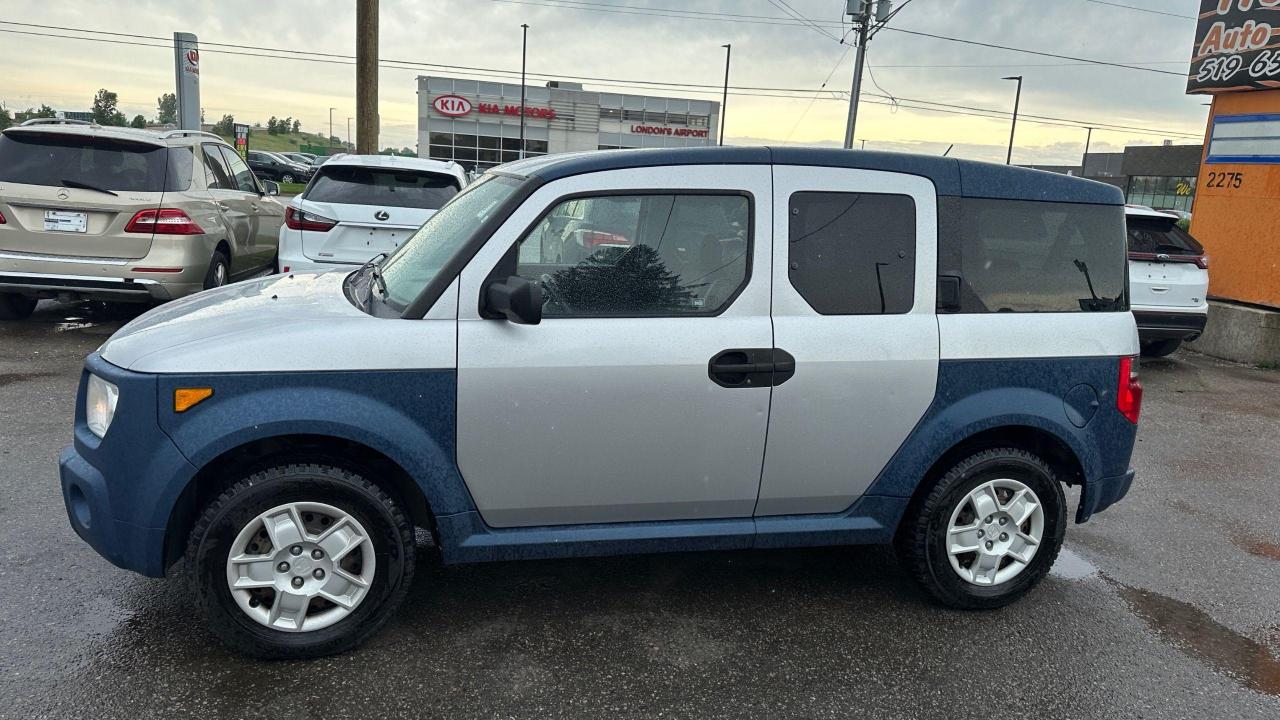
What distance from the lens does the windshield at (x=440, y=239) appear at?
11.0 feet

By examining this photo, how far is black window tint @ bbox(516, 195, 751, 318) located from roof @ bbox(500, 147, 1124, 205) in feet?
0.47

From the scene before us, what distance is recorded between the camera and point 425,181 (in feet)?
25.9

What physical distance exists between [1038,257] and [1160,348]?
7.62 m

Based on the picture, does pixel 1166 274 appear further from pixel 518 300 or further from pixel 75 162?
pixel 75 162

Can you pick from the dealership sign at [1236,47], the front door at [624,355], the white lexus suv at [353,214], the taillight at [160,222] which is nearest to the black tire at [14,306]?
the taillight at [160,222]

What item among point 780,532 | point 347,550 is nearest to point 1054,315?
point 780,532

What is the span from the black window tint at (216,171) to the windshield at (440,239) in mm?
5707

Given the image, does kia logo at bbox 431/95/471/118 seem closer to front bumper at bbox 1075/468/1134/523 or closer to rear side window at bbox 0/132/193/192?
rear side window at bbox 0/132/193/192

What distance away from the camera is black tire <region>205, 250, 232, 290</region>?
27.2 ft

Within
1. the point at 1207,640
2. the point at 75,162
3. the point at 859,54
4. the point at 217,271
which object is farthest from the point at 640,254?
the point at 859,54

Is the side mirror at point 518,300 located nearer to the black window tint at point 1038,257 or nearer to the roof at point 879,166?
the roof at point 879,166

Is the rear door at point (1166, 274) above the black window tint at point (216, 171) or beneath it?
beneath

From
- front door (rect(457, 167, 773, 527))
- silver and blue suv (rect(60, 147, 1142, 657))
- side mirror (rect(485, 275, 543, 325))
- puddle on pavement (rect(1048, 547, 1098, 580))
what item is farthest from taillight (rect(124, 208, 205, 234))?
puddle on pavement (rect(1048, 547, 1098, 580))

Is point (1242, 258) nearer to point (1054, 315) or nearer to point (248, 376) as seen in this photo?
point (1054, 315)
